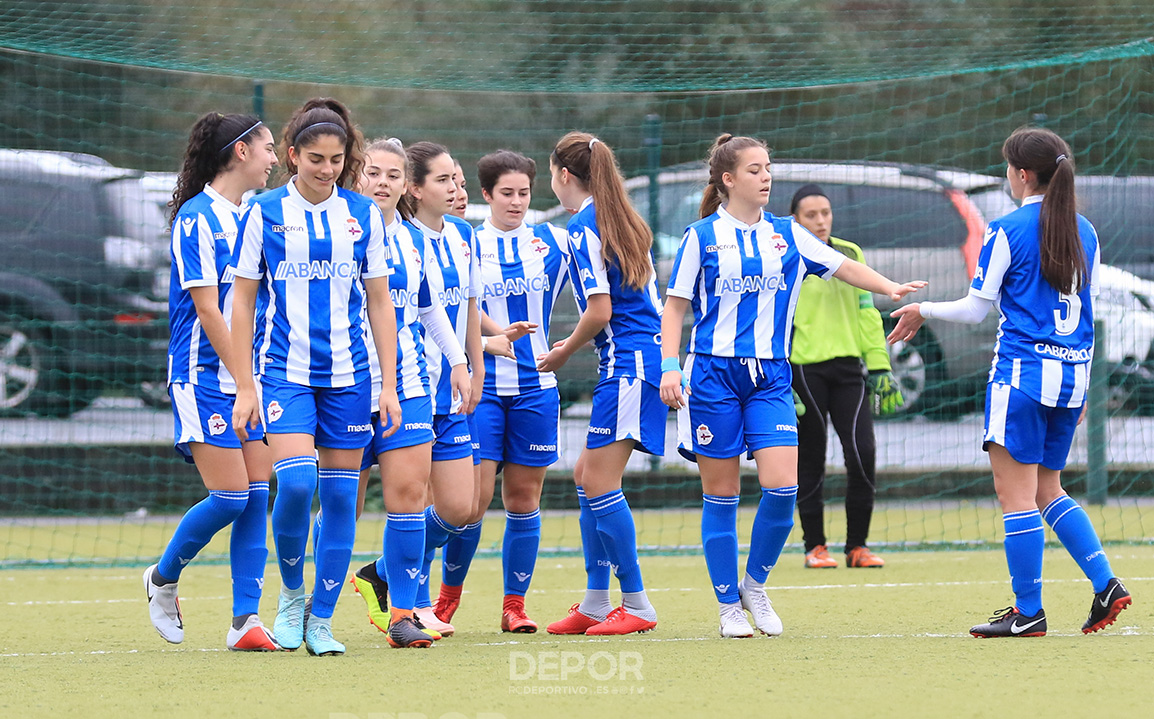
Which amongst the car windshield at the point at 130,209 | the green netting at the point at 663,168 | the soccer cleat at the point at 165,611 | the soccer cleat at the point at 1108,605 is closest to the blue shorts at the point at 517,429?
the soccer cleat at the point at 165,611

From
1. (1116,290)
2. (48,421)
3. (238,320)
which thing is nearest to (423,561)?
(238,320)

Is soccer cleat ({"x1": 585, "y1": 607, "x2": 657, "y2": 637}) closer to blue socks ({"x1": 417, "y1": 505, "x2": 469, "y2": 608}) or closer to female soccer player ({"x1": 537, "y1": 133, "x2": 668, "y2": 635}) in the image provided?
female soccer player ({"x1": 537, "y1": 133, "x2": 668, "y2": 635})

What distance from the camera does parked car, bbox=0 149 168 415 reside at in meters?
10.3

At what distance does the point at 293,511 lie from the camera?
472cm

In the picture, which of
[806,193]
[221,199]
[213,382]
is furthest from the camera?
[806,193]

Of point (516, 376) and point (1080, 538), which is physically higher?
point (516, 376)

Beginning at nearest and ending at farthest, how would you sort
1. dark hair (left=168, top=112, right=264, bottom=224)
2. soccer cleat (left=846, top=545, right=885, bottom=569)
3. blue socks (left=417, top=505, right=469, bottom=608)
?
dark hair (left=168, top=112, right=264, bottom=224), blue socks (left=417, top=505, right=469, bottom=608), soccer cleat (left=846, top=545, right=885, bottom=569)

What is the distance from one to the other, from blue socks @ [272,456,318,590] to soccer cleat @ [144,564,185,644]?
0.48 meters

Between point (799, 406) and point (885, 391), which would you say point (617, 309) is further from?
point (885, 391)

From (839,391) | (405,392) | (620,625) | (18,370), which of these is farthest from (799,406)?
(18,370)

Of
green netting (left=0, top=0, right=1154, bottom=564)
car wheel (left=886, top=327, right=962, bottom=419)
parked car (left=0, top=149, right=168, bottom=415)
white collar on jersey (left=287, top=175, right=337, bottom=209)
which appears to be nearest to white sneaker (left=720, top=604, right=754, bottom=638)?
white collar on jersey (left=287, top=175, right=337, bottom=209)

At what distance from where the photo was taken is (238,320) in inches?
182

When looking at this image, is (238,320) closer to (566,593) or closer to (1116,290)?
(566,593)

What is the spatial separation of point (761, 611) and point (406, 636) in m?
1.27
